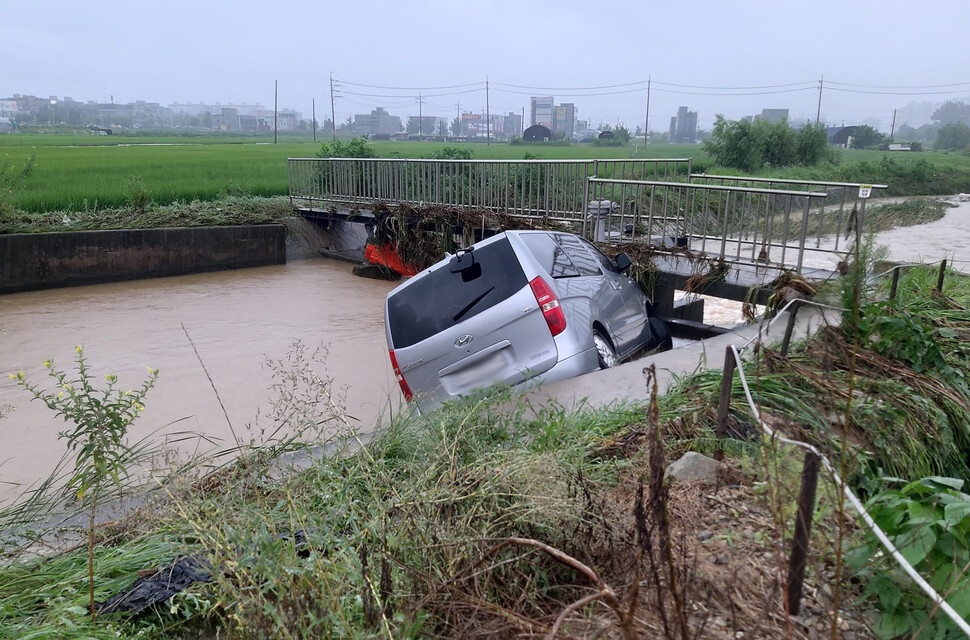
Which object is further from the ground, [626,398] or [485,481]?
[485,481]

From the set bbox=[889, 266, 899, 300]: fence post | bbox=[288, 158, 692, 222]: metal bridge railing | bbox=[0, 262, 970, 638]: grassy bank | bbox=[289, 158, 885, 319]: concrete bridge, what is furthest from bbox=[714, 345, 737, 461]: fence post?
bbox=[288, 158, 692, 222]: metal bridge railing

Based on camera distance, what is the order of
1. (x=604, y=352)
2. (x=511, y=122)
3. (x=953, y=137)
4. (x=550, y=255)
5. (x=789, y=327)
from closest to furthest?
(x=789, y=327)
(x=604, y=352)
(x=550, y=255)
(x=953, y=137)
(x=511, y=122)

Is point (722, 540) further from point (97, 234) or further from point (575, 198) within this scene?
point (97, 234)

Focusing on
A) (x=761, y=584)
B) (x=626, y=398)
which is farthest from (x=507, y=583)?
(x=626, y=398)

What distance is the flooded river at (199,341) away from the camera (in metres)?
7.61

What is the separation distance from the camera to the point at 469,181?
13.5 meters

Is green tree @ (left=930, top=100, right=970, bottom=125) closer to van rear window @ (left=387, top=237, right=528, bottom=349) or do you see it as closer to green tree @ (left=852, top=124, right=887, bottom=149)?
green tree @ (left=852, top=124, right=887, bottom=149)

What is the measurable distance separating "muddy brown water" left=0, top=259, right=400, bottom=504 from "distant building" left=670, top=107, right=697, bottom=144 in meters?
64.4

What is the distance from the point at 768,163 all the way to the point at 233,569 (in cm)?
3846

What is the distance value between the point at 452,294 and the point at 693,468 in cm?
291

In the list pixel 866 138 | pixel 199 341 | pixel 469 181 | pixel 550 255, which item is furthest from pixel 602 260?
pixel 866 138

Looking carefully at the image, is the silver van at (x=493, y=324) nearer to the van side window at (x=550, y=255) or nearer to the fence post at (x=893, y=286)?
the van side window at (x=550, y=255)

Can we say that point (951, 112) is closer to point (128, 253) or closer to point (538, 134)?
point (538, 134)

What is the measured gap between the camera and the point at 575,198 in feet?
37.8
